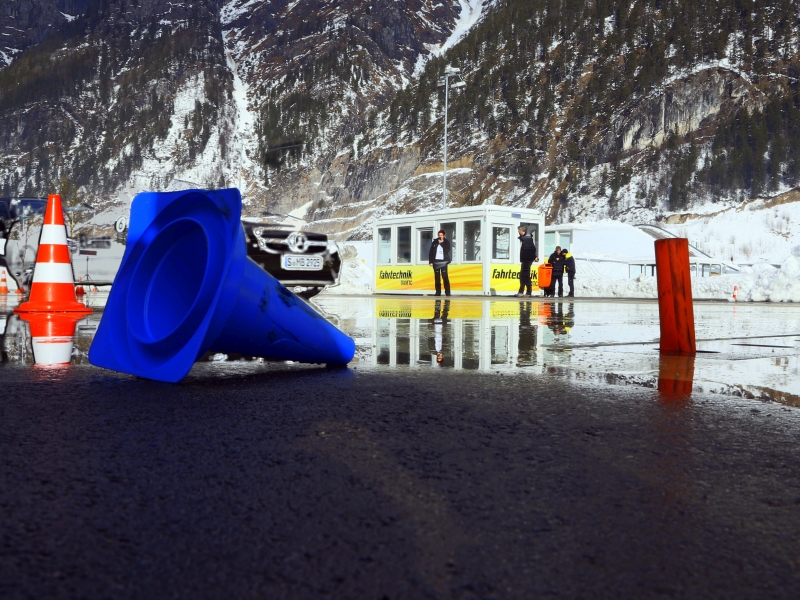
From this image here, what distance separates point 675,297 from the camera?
5.52m

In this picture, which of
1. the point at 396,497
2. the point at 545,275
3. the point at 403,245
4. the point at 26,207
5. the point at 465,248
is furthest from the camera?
the point at 403,245

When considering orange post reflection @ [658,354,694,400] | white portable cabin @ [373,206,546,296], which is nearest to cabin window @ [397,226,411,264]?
white portable cabin @ [373,206,546,296]

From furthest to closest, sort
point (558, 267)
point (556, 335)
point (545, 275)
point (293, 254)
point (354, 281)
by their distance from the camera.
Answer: point (354, 281), point (545, 275), point (558, 267), point (293, 254), point (556, 335)

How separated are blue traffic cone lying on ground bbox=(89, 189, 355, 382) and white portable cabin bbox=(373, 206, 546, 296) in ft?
60.2

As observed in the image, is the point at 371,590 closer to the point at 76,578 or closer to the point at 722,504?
the point at 76,578

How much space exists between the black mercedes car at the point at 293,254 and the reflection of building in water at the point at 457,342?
0.82 meters

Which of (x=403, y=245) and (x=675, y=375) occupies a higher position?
(x=403, y=245)

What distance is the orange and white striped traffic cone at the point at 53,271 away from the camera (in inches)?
326

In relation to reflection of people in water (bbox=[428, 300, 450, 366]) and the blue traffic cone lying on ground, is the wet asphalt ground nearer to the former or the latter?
the blue traffic cone lying on ground

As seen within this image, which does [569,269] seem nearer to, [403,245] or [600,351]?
[403,245]

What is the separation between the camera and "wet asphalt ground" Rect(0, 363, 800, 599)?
5.01 ft

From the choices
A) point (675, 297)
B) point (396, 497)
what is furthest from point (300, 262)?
point (396, 497)

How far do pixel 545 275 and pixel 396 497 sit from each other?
20732 mm

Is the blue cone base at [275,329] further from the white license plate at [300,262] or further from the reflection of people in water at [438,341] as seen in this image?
the white license plate at [300,262]
